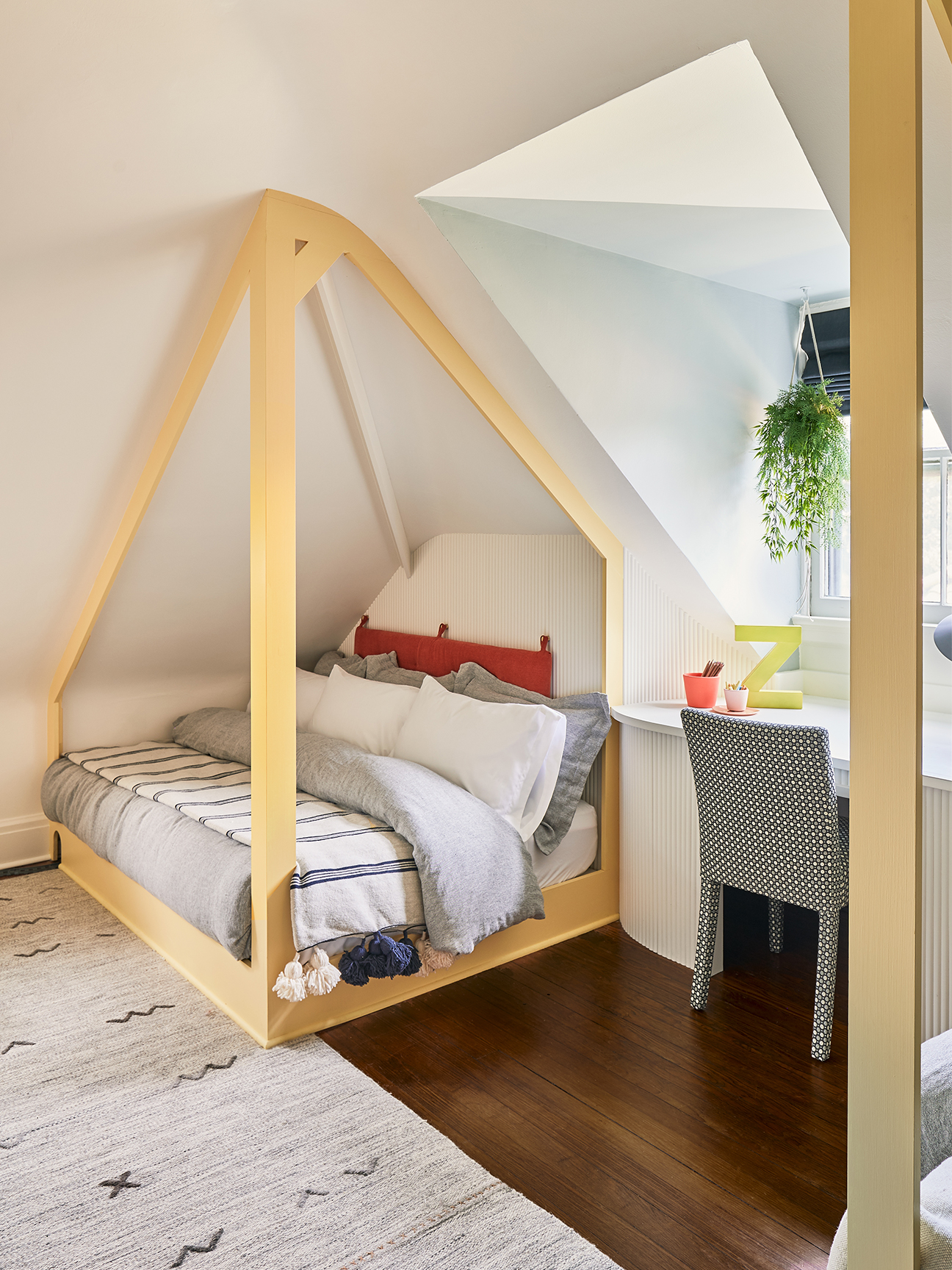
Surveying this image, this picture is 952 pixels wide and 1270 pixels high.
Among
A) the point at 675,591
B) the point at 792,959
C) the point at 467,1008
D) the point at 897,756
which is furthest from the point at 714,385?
the point at 897,756

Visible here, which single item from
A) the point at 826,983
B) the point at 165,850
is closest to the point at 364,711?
the point at 165,850

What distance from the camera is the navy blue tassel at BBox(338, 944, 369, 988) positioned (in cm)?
254

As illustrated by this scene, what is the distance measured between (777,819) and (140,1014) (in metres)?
1.93

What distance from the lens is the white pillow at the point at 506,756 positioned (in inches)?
123

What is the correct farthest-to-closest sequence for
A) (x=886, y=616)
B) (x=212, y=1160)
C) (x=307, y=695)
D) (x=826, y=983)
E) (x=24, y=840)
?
(x=307, y=695)
(x=24, y=840)
(x=826, y=983)
(x=212, y=1160)
(x=886, y=616)

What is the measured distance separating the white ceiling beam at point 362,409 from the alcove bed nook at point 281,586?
43 millimetres

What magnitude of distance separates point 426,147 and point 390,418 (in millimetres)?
A: 1426

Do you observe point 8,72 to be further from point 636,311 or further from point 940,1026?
point 940,1026

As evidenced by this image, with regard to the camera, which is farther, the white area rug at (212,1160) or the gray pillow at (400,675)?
the gray pillow at (400,675)

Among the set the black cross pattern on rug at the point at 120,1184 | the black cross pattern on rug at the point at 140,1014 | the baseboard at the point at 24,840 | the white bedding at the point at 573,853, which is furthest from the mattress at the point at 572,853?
the baseboard at the point at 24,840

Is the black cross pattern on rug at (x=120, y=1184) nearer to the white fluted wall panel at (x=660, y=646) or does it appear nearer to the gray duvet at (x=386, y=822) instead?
the gray duvet at (x=386, y=822)

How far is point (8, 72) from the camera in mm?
2041

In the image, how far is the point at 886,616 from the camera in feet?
3.51

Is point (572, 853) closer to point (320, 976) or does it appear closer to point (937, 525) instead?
point (320, 976)
